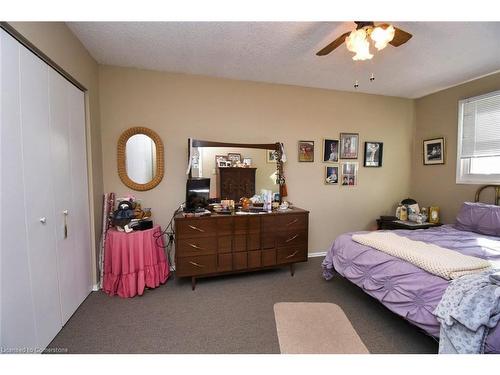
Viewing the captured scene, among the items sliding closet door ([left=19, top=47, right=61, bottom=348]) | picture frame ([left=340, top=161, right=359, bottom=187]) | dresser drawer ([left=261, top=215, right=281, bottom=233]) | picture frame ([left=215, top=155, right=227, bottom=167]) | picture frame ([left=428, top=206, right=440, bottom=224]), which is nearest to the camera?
sliding closet door ([left=19, top=47, right=61, bottom=348])

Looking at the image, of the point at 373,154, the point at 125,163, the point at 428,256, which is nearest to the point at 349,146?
the point at 373,154

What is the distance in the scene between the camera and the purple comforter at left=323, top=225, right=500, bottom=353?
59.1 inches

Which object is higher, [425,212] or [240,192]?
[240,192]

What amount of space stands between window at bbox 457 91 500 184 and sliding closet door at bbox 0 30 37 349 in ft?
15.7

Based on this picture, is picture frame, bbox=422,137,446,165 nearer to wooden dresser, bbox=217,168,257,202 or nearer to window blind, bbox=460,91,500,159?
window blind, bbox=460,91,500,159

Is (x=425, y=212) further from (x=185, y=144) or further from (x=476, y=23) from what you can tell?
(x=185, y=144)

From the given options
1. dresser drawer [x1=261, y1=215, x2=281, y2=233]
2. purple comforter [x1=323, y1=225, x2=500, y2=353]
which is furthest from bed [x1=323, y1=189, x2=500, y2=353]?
dresser drawer [x1=261, y1=215, x2=281, y2=233]

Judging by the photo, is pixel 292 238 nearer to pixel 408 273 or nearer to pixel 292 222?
pixel 292 222

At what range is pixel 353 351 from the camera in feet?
5.44

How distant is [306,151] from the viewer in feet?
11.3

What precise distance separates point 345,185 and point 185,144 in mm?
2562

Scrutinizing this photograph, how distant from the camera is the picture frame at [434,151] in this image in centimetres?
344

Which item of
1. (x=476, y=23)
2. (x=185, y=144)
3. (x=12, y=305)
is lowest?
(x=12, y=305)
